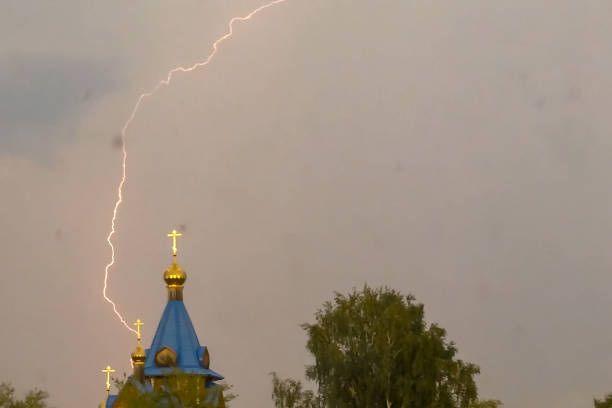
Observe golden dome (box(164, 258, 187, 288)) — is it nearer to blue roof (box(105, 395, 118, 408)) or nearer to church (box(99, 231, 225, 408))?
church (box(99, 231, 225, 408))

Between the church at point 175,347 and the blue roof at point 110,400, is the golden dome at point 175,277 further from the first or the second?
the blue roof at point 110,400

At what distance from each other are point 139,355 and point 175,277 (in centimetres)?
611

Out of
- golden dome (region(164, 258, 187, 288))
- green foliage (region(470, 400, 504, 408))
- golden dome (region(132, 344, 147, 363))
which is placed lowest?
green foliage (region(470, 400, 504, 408))

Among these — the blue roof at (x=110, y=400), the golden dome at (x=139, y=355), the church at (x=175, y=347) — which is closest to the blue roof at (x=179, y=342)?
the church at (x=175, y=347)

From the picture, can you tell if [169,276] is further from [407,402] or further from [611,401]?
[611,401]

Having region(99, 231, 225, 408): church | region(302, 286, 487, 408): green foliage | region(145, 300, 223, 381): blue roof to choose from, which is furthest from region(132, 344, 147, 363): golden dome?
region(302, 286, 487, 408): green foliage

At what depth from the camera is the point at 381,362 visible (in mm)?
48562

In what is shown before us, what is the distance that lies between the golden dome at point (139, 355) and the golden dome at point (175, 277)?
5.60 metres

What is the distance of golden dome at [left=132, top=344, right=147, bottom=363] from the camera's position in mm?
65812

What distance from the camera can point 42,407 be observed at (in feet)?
133

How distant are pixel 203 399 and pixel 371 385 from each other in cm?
977

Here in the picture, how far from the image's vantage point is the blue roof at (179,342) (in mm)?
58250

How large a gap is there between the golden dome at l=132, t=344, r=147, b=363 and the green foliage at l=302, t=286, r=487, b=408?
56.3 ft

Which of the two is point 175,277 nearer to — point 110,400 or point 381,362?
point 110,400
